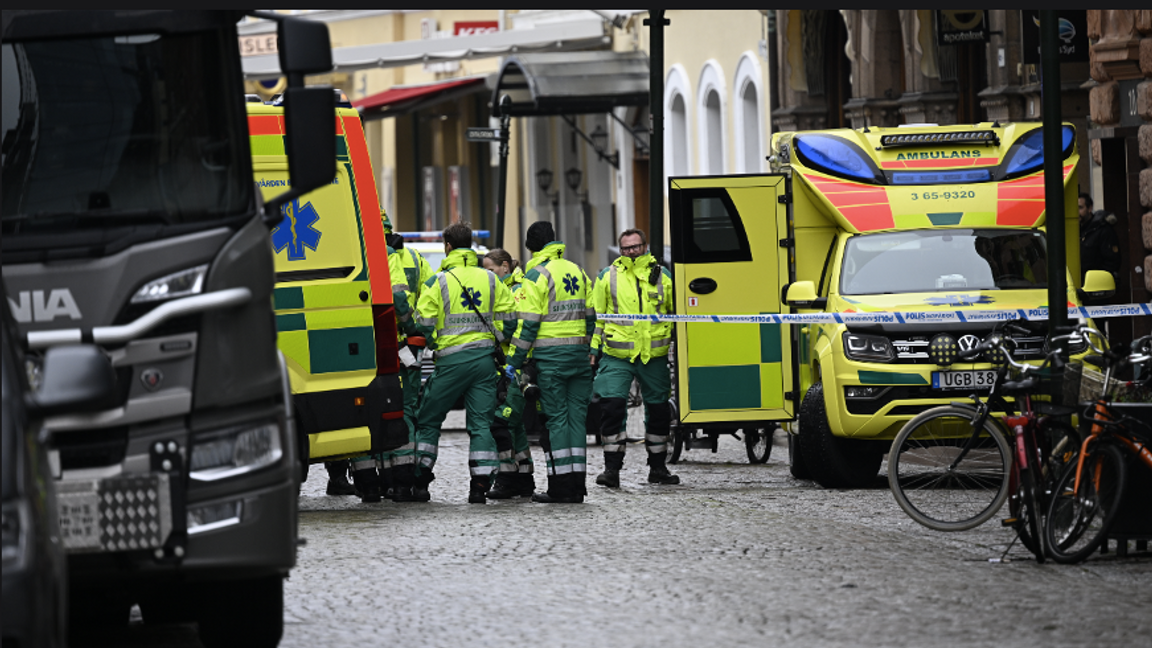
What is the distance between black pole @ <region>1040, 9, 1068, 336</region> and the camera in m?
10.5

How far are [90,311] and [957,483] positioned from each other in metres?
5.45

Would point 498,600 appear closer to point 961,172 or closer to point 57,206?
point 57,206

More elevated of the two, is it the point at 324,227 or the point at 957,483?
the point at 324,227

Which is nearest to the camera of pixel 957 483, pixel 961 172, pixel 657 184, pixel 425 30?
pixel 957 483

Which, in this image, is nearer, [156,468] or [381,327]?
[156,468]

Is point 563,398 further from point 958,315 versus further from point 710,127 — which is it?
point 710,127

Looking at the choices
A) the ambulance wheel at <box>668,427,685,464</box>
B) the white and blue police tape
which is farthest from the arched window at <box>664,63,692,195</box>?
the white and blue police tape

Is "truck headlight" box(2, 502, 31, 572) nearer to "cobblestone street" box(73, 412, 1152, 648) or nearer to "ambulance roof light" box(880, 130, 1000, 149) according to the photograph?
"cobblestone street" box(73, 412, 1152, 648)

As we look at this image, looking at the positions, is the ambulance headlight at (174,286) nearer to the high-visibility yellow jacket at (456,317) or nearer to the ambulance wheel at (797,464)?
the high-visibility yellow jacket at (456,317)

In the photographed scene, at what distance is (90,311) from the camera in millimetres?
6918

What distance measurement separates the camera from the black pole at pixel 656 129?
1734 centimetres

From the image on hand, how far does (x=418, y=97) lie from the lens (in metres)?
37.7

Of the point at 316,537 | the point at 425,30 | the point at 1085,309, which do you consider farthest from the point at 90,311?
the point at 425,30

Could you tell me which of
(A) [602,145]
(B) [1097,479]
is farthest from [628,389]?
(A) [602,145]
